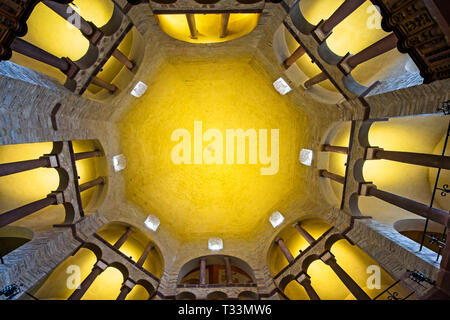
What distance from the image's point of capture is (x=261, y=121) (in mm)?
13242

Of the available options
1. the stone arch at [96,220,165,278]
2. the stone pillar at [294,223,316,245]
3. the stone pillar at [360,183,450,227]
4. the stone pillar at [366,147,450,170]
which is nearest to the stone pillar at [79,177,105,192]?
the stone arch at [96,220,165,278]

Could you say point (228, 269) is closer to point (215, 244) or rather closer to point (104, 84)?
point (215, 244)

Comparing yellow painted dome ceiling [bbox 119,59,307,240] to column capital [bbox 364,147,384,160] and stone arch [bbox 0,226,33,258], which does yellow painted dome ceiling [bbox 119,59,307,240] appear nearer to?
column capital [bbox 364,147,384,160]

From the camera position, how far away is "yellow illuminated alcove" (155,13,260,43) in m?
10.4

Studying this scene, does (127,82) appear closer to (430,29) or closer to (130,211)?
(130,211)

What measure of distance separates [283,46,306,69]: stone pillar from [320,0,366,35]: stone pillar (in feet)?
3.84

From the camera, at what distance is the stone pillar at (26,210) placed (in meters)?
6.91

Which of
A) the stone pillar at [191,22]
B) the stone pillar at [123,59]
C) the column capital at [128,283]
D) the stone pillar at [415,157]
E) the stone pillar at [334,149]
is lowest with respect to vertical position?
the column capital at [128,283]

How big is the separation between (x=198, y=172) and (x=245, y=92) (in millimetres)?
4689

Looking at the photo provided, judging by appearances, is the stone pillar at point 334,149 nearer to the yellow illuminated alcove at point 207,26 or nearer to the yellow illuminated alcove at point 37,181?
the yellow illuminated alcove at point 207,26

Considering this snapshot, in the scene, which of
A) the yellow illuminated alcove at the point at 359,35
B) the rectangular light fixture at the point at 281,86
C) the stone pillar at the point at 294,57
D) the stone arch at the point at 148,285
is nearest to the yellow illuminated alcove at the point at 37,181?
the stone arch at the point at 148,285

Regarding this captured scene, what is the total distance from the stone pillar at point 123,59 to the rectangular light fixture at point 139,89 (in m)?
0.91

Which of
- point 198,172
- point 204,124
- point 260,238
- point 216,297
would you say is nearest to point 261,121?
point 204,124
